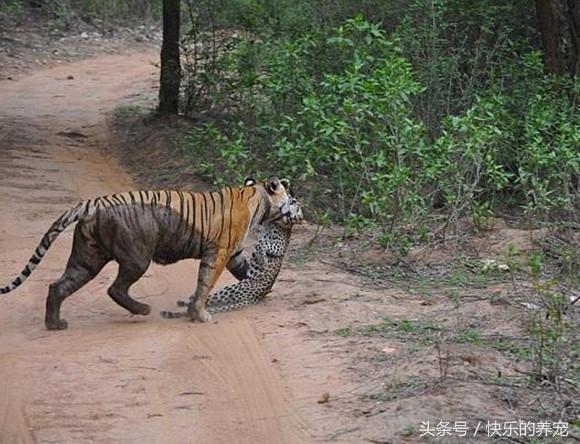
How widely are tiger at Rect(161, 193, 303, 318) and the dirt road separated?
19 cm

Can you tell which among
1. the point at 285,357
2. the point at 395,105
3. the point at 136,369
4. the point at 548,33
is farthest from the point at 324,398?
the point at 548,33

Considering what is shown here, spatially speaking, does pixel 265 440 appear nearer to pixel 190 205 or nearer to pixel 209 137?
pixel 190 205

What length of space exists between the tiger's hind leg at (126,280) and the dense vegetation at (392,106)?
7.90 feet

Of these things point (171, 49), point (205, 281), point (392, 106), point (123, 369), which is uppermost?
point (392, 106)

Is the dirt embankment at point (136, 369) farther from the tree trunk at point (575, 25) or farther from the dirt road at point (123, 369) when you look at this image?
the tree trunk at point (575, 25)

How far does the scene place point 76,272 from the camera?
841cm

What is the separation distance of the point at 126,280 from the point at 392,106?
10.3 feet

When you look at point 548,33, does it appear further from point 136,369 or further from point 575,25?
point 136,369

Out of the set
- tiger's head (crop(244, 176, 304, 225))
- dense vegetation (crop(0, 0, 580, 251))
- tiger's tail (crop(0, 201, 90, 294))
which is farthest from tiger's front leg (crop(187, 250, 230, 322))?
dense vegetation (crop(0, 0, 580, 251))

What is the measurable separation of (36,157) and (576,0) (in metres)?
7.29

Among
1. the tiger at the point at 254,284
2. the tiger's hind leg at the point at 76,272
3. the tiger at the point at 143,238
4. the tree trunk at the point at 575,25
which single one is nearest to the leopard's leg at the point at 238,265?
the tiger at the point at 254,284

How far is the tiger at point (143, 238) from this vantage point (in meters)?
8.34

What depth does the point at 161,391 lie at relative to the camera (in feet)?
22.8

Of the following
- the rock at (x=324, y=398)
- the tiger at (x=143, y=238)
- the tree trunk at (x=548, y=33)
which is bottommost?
the rock at (x=324, y=398)
